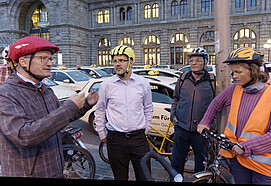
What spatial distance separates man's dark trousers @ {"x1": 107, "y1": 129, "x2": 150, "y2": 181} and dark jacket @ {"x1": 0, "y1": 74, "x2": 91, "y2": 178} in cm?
90

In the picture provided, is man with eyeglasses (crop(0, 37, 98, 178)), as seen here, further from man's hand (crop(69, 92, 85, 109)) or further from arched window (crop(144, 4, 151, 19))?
arched window (crop(144, 4, 151, 19))

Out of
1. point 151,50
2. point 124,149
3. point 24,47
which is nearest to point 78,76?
point 124,149

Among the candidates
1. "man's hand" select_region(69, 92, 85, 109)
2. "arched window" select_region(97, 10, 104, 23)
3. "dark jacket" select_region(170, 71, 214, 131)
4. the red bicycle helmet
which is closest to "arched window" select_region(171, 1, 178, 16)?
"arched window" select_region(97, 10, 104, 23)

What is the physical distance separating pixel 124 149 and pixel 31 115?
1328mm

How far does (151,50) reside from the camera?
35750 mm

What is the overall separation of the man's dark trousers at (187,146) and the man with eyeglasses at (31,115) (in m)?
1.84

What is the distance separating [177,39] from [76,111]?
113ft

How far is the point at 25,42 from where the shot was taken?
5.17ft

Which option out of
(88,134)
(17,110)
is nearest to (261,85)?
(17,110)

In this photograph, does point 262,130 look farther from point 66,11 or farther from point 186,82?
point 66,11

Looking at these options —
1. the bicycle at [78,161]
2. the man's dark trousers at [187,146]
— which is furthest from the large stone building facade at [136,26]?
the bicycle at [78,161]

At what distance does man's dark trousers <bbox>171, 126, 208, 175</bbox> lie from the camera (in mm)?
2992

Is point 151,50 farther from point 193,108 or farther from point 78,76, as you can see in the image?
point 193,108

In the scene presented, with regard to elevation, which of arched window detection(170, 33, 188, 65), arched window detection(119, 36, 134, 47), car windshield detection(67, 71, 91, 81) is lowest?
car windshield detection(67, 71, 91, 81)
